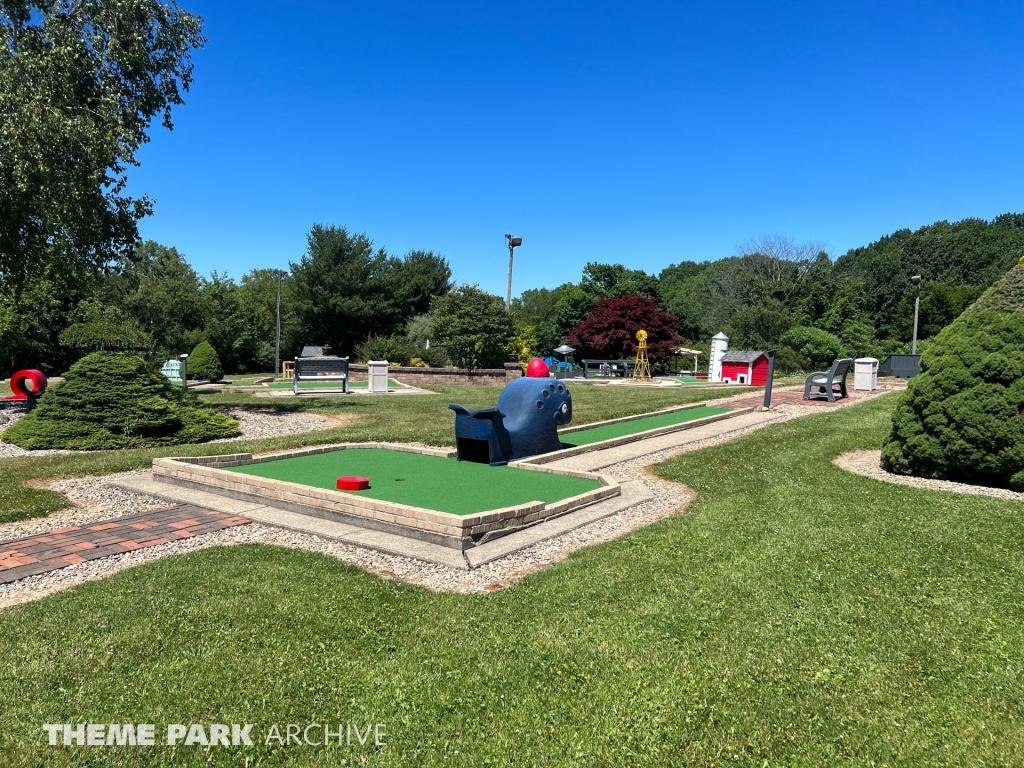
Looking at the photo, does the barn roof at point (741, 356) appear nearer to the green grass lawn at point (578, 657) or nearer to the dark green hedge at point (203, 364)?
the green grass lawn at point (578, 657)

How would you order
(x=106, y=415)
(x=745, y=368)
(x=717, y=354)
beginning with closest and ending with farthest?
1. (x=106, y=415)
2. (x=745, y=368)
3. (x=717, y=354)

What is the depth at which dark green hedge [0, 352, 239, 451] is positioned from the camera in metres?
10.6

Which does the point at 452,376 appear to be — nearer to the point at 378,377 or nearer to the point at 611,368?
the point at 378,377

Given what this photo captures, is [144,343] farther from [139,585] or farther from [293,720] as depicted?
[293,720]

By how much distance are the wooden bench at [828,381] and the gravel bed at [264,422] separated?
513 inches

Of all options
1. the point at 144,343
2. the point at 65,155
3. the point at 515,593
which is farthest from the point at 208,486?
the point at 144,343

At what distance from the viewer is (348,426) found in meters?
13.3

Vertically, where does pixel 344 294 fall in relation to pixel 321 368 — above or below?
above

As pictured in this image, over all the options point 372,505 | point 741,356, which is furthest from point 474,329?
point 372,505

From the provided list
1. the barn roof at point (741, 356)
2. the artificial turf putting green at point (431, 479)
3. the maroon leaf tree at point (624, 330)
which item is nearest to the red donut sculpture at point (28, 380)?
the artificial turf putting green at point (431, 479)

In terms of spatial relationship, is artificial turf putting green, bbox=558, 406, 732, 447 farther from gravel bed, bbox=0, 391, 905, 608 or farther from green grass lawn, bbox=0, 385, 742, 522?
gravel bed, bbox=0, 391, 905, 608

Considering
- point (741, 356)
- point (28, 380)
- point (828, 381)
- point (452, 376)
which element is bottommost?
point (452, 376)

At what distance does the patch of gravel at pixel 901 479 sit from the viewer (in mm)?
7156

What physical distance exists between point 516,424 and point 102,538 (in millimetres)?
5259
